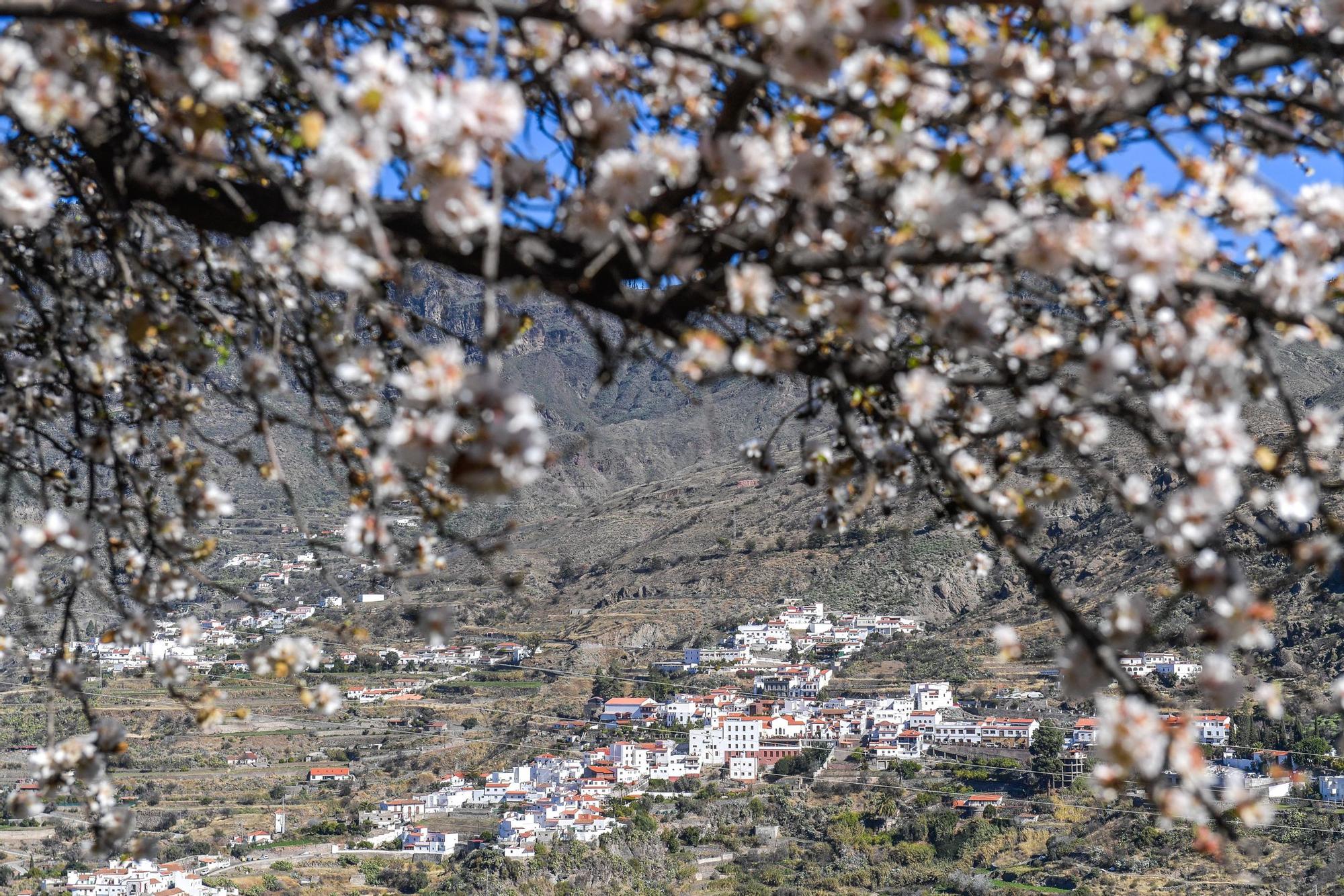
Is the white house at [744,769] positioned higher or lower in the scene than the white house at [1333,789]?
lower

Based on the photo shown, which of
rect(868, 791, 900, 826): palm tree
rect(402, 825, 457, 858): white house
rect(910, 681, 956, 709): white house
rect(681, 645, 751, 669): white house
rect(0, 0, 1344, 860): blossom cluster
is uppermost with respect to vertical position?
rect(0, 0, 1344, 860): blossom cluster

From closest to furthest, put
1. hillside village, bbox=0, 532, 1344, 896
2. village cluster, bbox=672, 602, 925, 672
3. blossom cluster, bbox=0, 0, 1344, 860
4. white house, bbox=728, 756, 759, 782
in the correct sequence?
blossom cluster, bbox=0, 0, 1344, 860 < hillside village, bbox=0, 532, 1344, 896 < white house, bbox=728, 756, 759, 782 < village cluster, bbox=672, 602, 925, 672

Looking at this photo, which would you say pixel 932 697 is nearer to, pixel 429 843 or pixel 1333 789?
pixel 1333 789

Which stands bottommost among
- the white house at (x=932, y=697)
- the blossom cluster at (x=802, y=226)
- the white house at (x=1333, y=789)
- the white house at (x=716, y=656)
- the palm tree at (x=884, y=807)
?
the palm tree at (x=884, y=807)

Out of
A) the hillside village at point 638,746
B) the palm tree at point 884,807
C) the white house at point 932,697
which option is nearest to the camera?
the hillside village at point 638,746

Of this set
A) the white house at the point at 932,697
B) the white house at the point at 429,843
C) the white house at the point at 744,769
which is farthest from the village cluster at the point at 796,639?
the white house at the point at 429,843

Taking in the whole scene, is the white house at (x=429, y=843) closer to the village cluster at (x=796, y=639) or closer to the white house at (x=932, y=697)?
the white house at (x=932, y=697)

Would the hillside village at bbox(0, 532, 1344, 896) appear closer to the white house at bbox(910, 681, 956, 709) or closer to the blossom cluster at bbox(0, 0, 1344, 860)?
the white house at bbox(910, 681, 956, 709)

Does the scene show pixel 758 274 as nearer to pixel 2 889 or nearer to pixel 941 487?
pixel 941 487

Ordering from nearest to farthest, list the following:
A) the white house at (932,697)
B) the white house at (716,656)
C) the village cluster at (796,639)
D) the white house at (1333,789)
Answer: the white house at (1333,789) < the white house at (932,697) < the village cluster at (796,639) < the white house at (716,656)

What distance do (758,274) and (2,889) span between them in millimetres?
26997

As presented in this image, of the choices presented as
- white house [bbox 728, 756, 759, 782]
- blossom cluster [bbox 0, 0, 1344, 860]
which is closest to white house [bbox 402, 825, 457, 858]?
white house [bbox 728, 756, 759, 782]

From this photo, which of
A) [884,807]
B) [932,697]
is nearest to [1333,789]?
[884,807]

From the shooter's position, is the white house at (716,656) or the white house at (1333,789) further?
the white house at (716,656)
